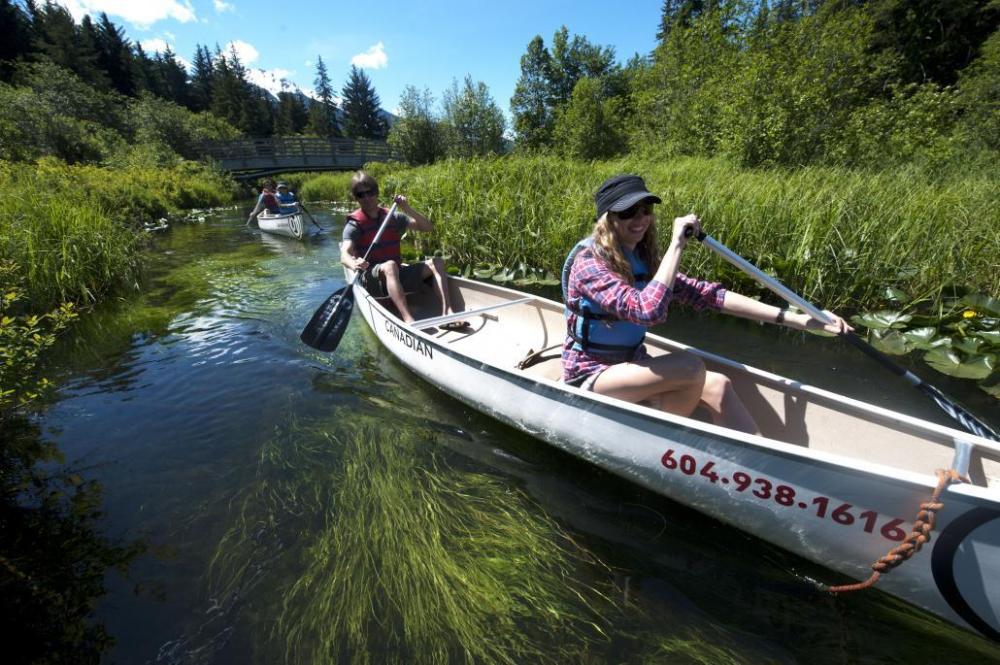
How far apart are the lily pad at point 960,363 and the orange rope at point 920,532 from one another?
288 cm

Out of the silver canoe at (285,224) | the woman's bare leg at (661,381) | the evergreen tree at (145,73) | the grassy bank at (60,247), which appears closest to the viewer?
the woman's bare leg at (661,381)

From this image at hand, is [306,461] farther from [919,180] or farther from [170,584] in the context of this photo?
[919,180]

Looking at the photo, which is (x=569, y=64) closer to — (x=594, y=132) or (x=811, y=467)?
(x=594, y=132)

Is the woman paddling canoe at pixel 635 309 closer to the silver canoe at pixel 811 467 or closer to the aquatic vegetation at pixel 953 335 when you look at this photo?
the silver canoe at pixel 811 467

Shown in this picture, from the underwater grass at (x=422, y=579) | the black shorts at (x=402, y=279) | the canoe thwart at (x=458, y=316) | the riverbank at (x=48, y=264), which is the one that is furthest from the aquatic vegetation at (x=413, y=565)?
the black shorts at (x=402, y=279)

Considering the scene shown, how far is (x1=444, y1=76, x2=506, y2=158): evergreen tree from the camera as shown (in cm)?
2538

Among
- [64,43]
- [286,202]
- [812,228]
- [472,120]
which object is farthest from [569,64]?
[64,43]

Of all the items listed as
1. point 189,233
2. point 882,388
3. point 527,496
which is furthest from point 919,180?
point 189,233

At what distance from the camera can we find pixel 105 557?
2.64 metres

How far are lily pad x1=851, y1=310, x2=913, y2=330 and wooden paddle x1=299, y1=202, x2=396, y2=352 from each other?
5313 mm

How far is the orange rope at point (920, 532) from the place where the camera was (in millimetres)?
1647

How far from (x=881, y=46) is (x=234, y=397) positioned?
112ft

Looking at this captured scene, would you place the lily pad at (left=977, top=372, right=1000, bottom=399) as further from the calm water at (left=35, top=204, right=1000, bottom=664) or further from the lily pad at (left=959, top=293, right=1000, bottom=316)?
the lily pad at (left=959, top=293, right=1000, bottom=316)

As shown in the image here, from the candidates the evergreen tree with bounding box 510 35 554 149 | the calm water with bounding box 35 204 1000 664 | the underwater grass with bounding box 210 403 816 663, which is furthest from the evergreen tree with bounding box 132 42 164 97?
the underwater grass with bounding box 210 403 816 663
